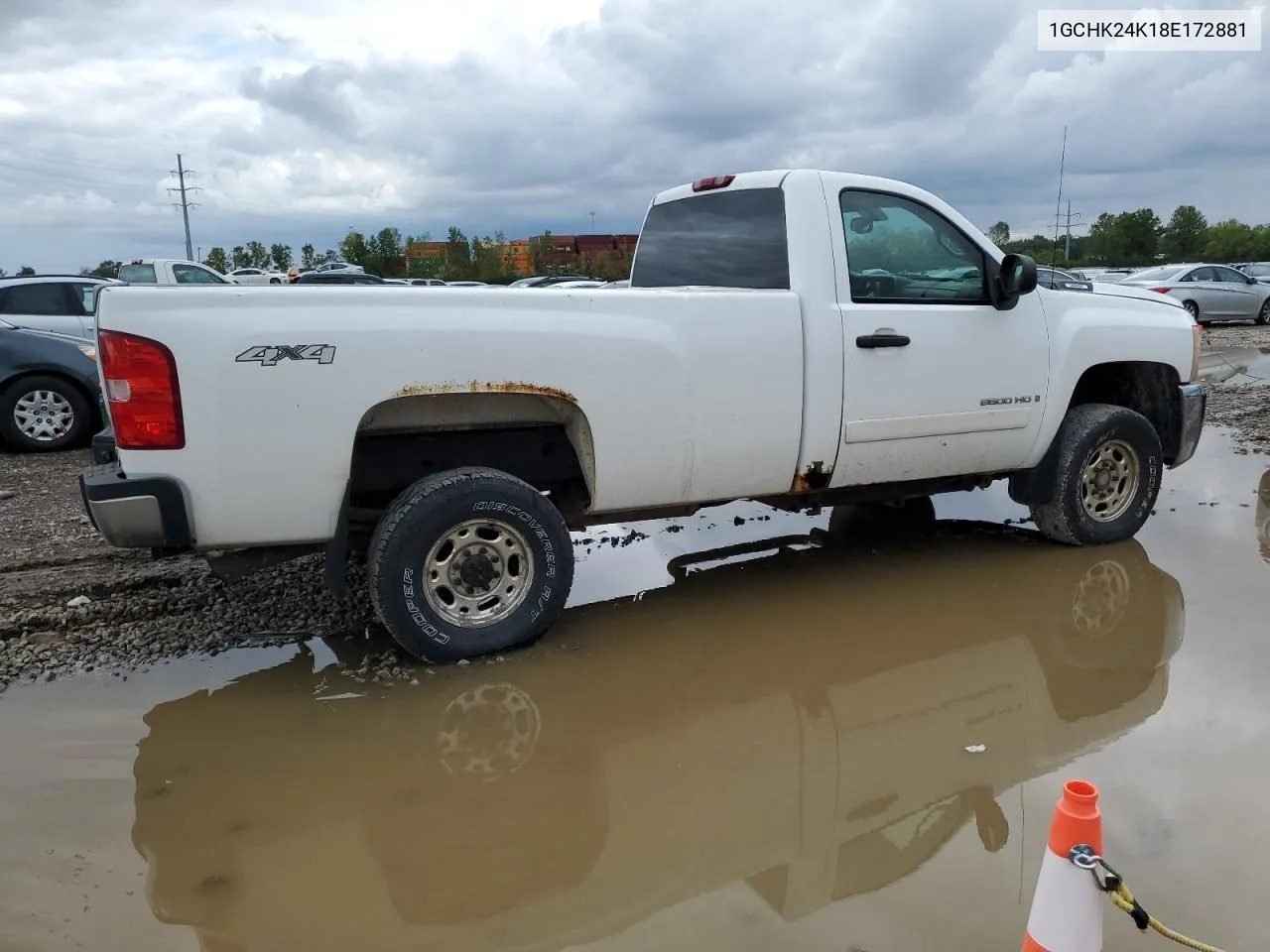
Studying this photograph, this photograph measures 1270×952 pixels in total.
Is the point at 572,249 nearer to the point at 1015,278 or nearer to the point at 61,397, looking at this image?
the point at 61,397

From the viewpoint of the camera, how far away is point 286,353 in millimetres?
3443

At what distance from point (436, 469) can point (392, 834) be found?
5.88 ft

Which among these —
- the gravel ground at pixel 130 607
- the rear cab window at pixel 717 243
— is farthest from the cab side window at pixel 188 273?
the rear cab window at pixel 717 243

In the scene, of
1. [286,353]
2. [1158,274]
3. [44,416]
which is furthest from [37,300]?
[1158,274]

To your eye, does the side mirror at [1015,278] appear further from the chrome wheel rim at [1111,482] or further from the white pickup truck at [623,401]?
the chrome wheel rim at [1111,482]

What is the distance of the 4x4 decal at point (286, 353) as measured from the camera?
3.40 m

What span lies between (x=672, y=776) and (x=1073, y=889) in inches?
57.8

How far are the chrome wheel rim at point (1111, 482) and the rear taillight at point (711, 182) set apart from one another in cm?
257

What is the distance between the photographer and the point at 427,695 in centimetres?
372

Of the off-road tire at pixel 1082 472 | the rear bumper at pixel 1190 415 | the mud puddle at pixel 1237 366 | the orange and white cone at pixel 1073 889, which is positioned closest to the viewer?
the orange and white cone at pixel 1073 889

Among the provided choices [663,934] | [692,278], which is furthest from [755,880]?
[692,278]

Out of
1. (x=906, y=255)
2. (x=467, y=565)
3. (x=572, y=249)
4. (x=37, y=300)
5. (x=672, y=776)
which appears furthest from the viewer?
(x=572, y=249)

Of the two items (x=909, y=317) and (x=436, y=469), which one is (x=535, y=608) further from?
(x=909, y=317)

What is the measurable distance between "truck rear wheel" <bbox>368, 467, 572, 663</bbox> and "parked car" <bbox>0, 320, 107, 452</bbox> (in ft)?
20.4
